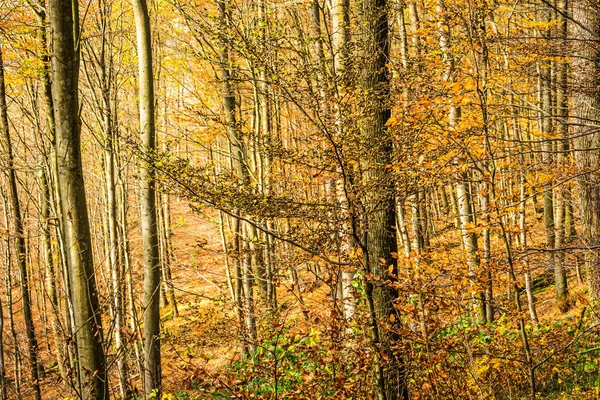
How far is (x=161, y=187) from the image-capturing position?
4699 millimetres

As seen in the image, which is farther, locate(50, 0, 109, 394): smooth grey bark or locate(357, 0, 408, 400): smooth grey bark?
locate(357, 0, 408, 400): smooth grey bark

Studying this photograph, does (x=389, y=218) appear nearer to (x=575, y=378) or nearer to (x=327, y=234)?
(x=327, y=234)

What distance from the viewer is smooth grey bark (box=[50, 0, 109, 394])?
12.6 feet

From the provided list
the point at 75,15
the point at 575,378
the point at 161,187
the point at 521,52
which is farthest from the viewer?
the point at 521,52

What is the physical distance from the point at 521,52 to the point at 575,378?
408 cm

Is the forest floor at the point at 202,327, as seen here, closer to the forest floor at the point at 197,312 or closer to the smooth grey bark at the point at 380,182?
the forest floor at the point at 197,312

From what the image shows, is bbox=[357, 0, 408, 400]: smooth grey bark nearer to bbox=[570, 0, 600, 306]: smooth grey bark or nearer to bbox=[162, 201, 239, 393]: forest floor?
bbox=[162, 201, 239, 393]: forest floor

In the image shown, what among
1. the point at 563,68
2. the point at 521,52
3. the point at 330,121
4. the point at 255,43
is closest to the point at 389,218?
the point at 330,121

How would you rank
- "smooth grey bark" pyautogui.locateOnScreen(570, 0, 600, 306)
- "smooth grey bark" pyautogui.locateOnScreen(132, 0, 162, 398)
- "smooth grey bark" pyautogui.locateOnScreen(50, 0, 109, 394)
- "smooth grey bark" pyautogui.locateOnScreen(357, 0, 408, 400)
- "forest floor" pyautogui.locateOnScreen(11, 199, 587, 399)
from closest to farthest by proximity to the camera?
1. "smooth grey bark" pyautogui.locateOnScreen(50, 0, 109, 394)
2. "smooth grey bark" pyautogui.locateOnScreen(357, 0, 408, 400)
3. "forest floor" pyautogui.locateOnScreen(11, 199, 587, 399)
4. "smooth grey bark" pyautogui.locateOnScreen(132, 0, 162, 398)
5. "smooth grey bark" pyautogui.locateOnScreen(570, 0, 600, 306)

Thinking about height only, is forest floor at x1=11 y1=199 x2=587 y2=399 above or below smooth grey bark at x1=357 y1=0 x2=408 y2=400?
below

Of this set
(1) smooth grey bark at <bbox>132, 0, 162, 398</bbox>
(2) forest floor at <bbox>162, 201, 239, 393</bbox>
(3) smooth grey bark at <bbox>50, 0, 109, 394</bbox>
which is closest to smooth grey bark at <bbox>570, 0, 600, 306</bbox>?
(2) forest floor at <bbox>162, 201, 239, 393</bbox>

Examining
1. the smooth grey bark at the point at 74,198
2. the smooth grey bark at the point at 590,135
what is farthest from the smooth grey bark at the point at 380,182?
the smooth grey bark at the point at 590,135

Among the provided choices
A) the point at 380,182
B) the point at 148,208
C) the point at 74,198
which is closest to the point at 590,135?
the point at 380,182

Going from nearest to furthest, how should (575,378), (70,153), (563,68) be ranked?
(70,153)
(575,378)
(563,68)
